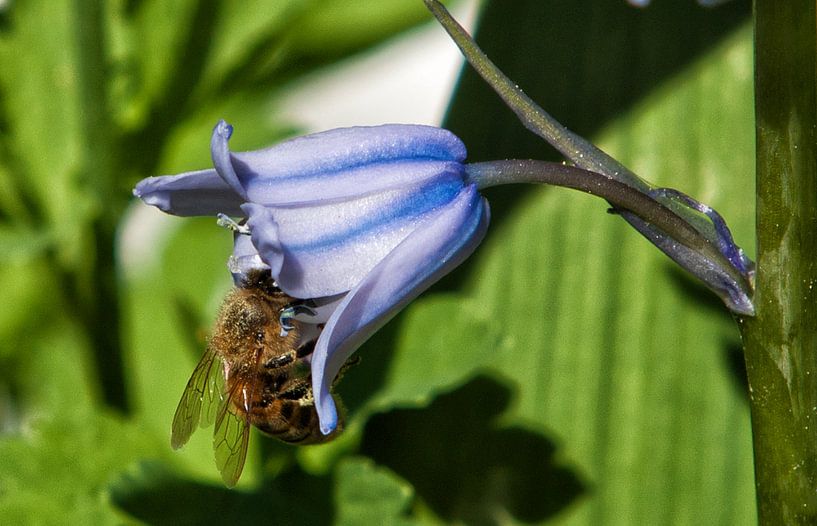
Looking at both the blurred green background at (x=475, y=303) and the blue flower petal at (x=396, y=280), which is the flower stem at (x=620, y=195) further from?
the blurred green background at (x=475, y=303)

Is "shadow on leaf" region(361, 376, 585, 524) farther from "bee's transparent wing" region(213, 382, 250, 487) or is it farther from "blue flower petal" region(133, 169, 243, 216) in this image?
"blue flower petal" region(133, 169, 243, 216)

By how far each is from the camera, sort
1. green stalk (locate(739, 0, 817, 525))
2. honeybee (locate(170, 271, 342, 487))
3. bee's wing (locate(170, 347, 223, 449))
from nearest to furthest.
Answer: green stalk (locate(739, 0, 817, 525)) < honeybee (locate(170, 271, 342, 487)) < bee's wing (locate(170, 347, 223, 449))

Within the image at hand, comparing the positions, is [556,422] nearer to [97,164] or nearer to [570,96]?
[570,96]

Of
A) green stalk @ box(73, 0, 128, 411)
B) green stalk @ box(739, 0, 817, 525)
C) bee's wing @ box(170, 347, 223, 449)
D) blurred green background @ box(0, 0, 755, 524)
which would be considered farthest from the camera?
green stalk @ box(73, 0, 128, 411)

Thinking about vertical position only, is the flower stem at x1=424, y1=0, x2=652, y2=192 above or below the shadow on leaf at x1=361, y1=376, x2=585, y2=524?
above

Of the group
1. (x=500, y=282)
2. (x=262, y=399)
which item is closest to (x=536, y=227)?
(x=500, y=282)

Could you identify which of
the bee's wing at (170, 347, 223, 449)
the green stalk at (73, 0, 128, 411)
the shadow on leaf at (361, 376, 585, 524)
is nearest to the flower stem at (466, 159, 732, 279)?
the bee's wing at (170, 347, 223, 449)
